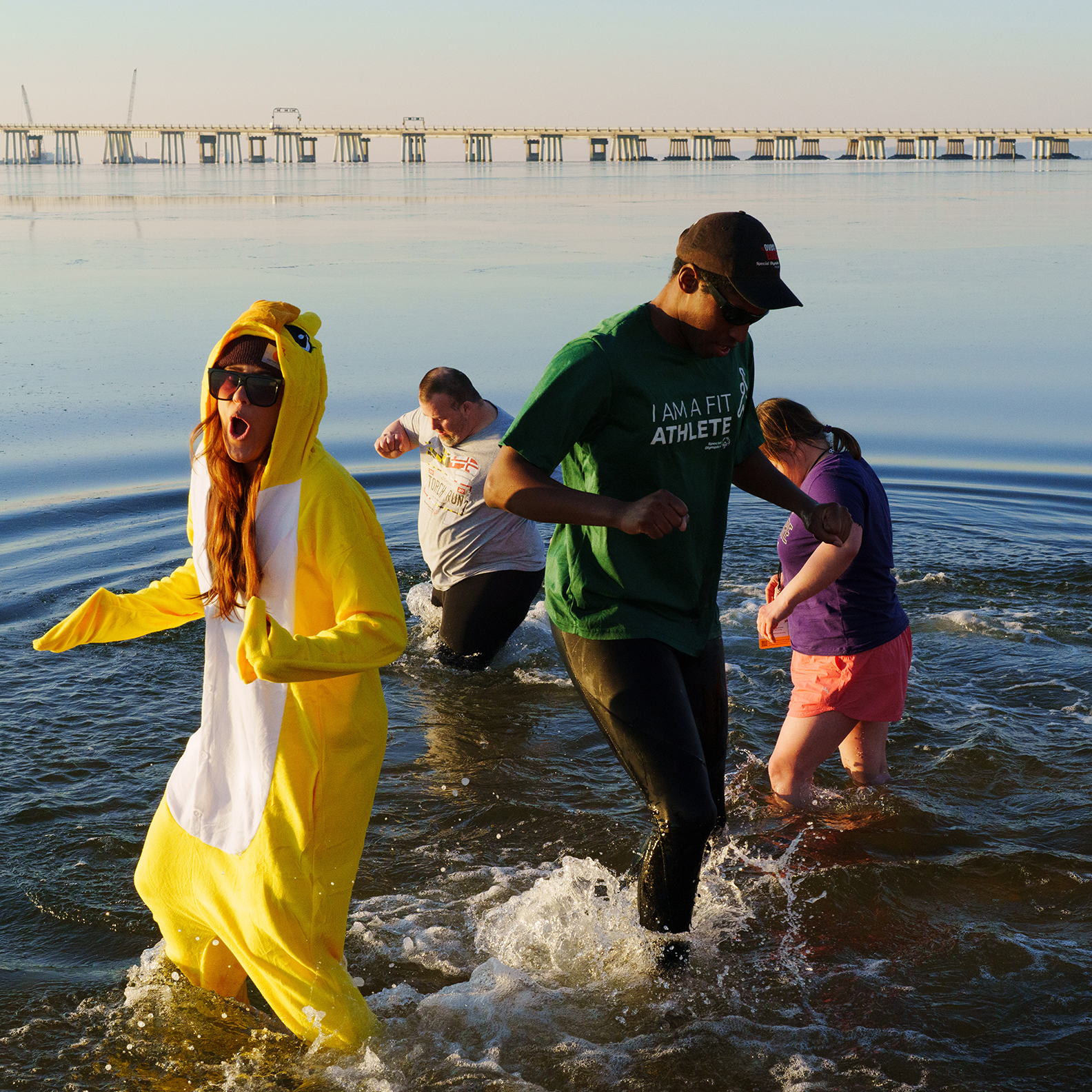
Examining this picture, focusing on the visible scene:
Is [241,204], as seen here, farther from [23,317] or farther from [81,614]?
[81,614]

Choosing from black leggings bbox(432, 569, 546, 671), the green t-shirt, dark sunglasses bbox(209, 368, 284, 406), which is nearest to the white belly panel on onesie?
dark sunglasses bbox(209, 368, 284, 406)

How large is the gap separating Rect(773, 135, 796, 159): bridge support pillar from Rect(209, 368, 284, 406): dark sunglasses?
187m

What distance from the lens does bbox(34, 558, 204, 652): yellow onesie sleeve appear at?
3439 millimetres

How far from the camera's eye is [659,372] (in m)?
3.72

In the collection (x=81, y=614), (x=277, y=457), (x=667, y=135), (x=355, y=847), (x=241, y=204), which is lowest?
(x=355, y=847)

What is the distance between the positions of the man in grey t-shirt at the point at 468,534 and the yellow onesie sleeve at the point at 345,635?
403cm

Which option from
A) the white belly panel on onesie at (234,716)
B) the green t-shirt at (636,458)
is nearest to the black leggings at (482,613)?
the green t-shirt at (636,458)

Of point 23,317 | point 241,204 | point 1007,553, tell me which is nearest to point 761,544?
point 1007,553

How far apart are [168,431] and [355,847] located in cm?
1088

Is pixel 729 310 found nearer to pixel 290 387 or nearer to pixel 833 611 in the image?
pixel 290 387

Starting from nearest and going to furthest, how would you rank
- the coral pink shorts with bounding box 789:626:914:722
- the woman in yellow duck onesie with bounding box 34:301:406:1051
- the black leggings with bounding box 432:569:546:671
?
the woman in yellow duck onesie with bounding box 34:301:406:1051 → the coral pink shorts with bounding box 789:626:914:722 → the black leggings with bounding box 432:569:546:671

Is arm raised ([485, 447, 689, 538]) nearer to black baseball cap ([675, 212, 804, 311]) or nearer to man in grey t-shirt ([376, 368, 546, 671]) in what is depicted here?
black baseball cap ([675, 212, 804, 311])

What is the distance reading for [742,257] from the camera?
3.61 m

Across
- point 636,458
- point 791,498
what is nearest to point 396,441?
point 791,498
